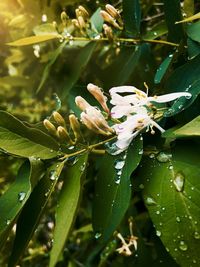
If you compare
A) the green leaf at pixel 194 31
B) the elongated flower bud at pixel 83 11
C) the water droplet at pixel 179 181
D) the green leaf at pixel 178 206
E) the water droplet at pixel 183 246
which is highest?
the elongated flower bud at pixel 83 11

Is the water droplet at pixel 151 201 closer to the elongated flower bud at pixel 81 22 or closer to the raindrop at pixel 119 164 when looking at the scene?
the raindrop at pixel 119 164

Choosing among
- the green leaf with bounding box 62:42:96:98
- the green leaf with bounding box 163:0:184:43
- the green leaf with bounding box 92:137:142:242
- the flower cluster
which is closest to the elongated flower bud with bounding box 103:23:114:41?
the green leaf with bounding box 62:42:96:98

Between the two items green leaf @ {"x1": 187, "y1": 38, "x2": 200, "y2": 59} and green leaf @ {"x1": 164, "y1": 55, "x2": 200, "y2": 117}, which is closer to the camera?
green leaf @ {"x1": 164, "y1": 55, "x2": 200, "y2": 117}

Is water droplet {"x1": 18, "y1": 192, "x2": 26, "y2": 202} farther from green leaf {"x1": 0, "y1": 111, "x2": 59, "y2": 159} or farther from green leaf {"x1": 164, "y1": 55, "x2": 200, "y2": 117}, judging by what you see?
green leaf {"x1": 164, "y1": 55, "x2": 200, "y2": 117}

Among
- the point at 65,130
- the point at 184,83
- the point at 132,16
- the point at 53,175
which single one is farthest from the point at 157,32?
the point at 53,175

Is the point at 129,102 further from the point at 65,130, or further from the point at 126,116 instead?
the point at 65,130

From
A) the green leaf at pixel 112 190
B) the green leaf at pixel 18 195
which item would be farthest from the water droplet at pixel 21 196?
the green leaf at pixel 112 190
